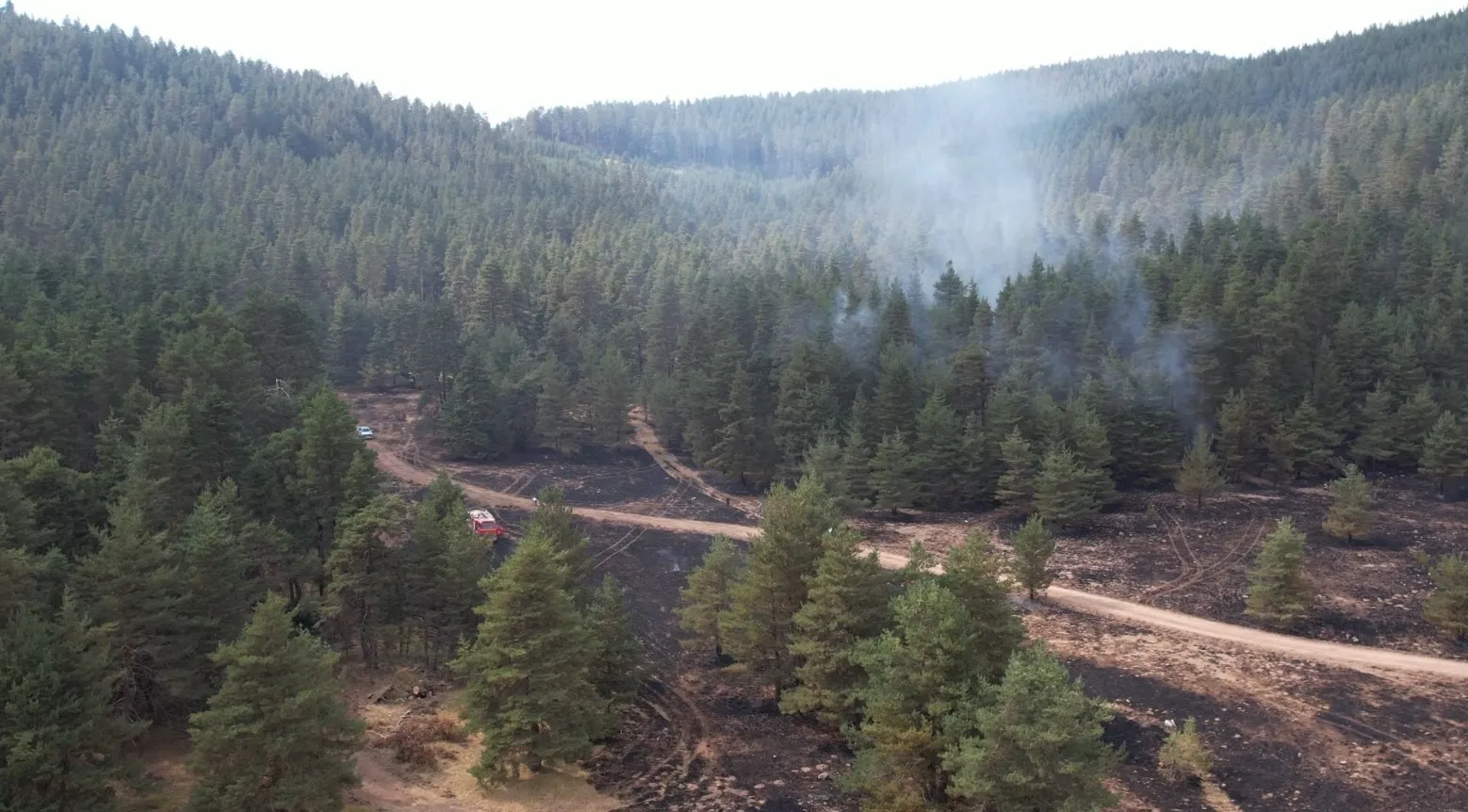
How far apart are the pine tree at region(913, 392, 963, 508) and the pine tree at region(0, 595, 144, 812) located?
49519 mm

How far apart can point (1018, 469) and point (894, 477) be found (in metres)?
7.62

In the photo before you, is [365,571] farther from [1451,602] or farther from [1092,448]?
[1092,448]

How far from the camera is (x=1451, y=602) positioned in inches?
1598

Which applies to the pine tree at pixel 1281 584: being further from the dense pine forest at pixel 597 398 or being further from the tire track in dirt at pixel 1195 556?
the dense pine forest at pixel 597 398

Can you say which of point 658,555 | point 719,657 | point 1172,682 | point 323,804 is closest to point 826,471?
point 658,555

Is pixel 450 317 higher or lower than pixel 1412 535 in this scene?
higher

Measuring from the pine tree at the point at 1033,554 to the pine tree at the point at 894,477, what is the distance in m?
16.8

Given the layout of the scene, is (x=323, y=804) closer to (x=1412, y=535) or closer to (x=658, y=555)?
(x=658, y=555)

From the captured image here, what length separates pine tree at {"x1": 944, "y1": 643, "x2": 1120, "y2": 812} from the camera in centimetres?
2394

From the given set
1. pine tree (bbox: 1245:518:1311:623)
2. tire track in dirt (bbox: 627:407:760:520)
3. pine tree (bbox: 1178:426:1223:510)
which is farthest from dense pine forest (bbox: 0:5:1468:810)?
pine tree (bbox: 1245:518:1311:623)

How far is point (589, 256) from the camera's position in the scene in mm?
120375

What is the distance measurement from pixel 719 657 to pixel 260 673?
869 inches

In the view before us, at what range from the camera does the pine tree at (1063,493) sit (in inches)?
2267

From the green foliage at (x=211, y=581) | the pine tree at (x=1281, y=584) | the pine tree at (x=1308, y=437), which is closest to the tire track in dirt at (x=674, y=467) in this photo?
the pine tree at (x=1281, y=584)
